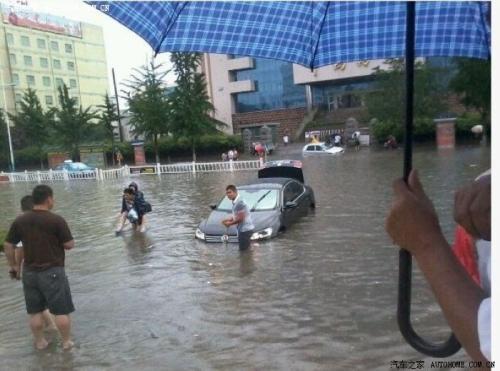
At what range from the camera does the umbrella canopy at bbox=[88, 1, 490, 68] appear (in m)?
3.44

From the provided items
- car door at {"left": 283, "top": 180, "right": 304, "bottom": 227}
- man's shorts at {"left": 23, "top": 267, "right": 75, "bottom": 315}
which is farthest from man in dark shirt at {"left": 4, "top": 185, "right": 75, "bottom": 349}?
car door at {"left": 283, "top": 180, "right": 304, "bottom": 227}

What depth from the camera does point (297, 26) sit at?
11.8 feet

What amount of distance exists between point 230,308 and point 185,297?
2.80 feet

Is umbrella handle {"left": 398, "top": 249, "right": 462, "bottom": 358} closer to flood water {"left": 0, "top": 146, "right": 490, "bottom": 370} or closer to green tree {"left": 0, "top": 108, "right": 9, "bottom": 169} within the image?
flood water {"left": 0, "top": 146, "right": 490, "bottom": 370}

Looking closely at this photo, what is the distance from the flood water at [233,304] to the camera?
197 inches

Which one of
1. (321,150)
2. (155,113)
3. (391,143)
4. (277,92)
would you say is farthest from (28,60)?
(391,143)

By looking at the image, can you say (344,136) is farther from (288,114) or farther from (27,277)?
(27,277)

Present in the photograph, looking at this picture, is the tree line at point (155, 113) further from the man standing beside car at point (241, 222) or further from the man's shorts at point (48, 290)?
the man's shorts at point (48, 290)

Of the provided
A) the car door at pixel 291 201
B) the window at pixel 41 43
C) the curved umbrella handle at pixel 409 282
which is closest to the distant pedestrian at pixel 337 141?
the car door at pixel 291 201

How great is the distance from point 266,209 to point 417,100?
105 ft

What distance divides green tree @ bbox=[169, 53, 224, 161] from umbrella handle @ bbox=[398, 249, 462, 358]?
3978cm

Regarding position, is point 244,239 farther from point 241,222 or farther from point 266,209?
point 266,209

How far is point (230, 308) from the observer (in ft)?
20.9

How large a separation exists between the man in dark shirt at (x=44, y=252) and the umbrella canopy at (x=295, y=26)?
7.33ft
